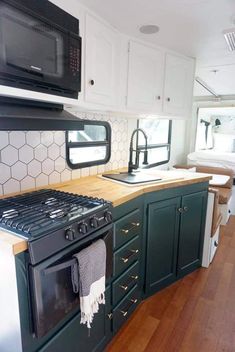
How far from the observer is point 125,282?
1.68 meters

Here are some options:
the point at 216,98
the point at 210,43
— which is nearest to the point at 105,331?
the point at 210,43

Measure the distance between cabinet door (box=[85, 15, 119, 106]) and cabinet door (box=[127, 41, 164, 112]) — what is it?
0.20m

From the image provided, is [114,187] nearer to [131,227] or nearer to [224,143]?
[131,227]

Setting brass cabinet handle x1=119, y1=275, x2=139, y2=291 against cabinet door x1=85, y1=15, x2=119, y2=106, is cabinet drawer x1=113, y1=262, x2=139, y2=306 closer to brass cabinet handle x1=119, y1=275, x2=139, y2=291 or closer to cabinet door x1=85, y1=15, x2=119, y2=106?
brass cabinet handle x1=119, y1=275, x2=139, y2=291

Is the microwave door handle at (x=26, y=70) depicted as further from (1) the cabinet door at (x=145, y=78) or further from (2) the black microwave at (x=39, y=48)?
(1) the cabinet door at (x=145, y=78)

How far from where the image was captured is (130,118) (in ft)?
8.95

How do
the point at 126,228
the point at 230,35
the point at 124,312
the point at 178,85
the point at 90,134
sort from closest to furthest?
the point at 126,228, the point at 124,312, the point at 230,35, the point at 90,134, the point at 178,85

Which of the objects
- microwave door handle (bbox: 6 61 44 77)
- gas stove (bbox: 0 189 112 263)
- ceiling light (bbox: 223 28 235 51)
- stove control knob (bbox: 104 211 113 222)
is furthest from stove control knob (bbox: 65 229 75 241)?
ceiling light (bbox: 223 28 235 51)

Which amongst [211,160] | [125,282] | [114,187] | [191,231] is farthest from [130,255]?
[211,160]

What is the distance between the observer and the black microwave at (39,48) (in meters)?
1.03

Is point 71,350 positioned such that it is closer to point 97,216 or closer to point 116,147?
point 97,216

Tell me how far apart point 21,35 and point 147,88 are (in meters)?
1.34

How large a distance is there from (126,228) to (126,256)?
206 millimetres

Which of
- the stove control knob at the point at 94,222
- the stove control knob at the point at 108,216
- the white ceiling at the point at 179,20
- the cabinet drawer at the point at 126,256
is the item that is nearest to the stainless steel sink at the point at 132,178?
the cabinet drawer at the point at 126,256
